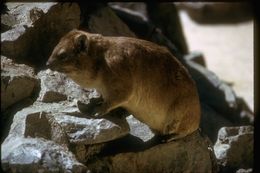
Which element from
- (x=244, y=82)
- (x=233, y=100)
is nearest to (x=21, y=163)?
(x=233, y=100)

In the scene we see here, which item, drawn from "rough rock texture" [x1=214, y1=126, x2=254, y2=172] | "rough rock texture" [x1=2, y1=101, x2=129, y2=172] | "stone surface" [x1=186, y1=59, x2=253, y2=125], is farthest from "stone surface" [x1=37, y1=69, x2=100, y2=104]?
"stone surface" [x1=186, y1=59, x2=253, y2=125]

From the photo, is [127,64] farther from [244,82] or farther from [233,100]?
[244,82]

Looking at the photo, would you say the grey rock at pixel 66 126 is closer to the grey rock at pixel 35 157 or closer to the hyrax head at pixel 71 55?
the grey rock at pixel 35 157

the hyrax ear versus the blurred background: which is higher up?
the hyrax ear

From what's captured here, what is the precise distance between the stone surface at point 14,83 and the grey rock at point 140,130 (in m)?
1.29

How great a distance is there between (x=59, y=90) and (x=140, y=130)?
111 centimetres

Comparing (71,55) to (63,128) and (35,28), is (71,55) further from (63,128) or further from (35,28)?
(35,28)

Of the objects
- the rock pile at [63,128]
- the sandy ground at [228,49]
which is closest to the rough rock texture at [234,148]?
the rock pile at [63,128]

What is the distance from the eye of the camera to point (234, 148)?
7652 millimetres

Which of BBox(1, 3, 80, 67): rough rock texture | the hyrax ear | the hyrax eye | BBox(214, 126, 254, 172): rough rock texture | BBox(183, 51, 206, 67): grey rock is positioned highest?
the hyrax ear

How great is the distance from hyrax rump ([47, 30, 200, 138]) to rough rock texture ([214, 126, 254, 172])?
1.30m

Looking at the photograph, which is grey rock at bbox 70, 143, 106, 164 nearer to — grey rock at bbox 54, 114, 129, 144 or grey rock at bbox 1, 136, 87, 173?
grey rock at bbox 54, 114, 129, 144

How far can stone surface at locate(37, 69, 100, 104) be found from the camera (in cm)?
600

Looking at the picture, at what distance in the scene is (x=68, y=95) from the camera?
6.19m
